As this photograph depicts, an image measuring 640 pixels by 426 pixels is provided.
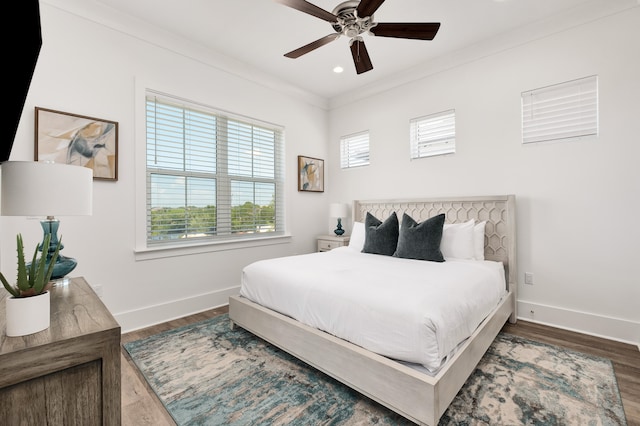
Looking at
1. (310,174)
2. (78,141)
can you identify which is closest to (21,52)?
(78,141)

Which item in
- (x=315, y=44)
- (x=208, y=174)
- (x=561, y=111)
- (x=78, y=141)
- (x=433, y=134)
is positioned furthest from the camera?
(x=433, y=134)

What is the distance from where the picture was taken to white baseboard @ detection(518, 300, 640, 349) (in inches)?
99.8

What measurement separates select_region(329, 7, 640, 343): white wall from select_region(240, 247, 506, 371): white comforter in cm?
65

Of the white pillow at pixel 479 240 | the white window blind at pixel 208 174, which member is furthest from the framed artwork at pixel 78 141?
the white pillow at pixel 479 240

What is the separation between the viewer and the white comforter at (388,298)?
1.57 m

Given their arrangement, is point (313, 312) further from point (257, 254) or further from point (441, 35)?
point (441, 35)

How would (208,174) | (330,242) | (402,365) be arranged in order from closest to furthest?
1. (402,365)
2. (208,174)
3. (330,242)

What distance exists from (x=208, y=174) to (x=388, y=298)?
2634mm

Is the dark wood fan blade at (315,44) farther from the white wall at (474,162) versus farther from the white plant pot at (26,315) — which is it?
the white plant pot at (26,315)

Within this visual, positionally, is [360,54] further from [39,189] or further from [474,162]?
[39,189]

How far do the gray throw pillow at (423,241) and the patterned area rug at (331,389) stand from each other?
0.91m

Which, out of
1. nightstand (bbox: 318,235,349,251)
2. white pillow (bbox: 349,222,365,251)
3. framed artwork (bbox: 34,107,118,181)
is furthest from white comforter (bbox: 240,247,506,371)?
framed artwork (bbox: 34,107,118,181)

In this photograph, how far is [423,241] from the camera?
2.93 m

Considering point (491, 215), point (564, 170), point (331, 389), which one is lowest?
point (331, 389)
